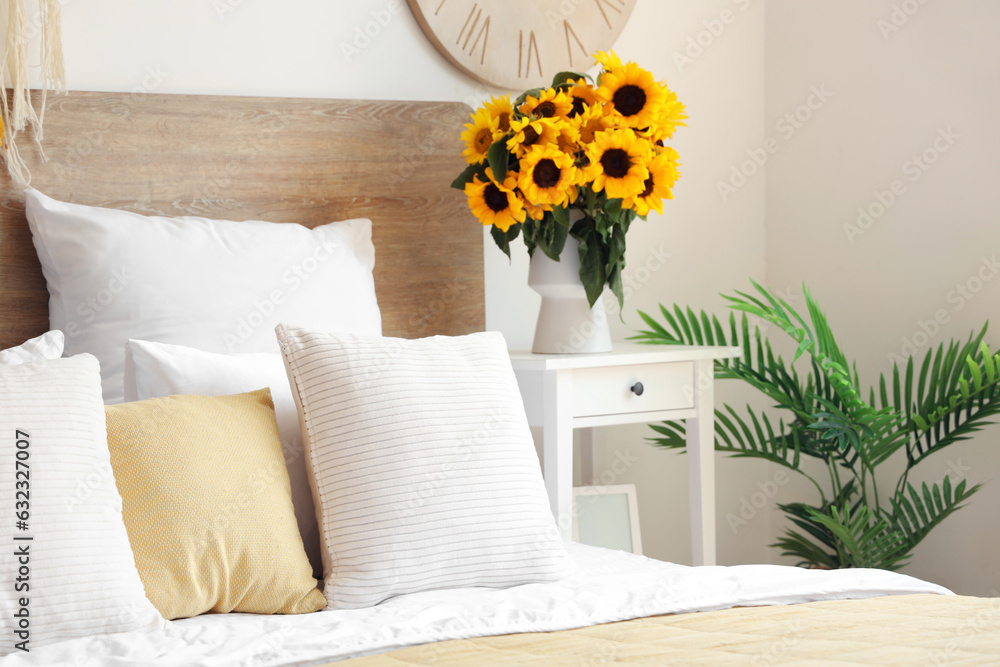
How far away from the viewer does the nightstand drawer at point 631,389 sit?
1914 millimetres

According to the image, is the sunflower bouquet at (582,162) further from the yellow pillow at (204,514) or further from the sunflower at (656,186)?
the yellow pillow at (204,514)

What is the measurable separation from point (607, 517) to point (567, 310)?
54 centimetres

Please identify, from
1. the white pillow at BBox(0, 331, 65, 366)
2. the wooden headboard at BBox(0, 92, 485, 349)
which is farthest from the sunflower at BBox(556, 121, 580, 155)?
the white pillow at BBox(0, 331, 65, 366)

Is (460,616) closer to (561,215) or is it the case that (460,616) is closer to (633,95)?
(561,215)

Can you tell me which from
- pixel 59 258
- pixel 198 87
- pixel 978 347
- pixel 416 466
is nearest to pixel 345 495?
pixel 416 466

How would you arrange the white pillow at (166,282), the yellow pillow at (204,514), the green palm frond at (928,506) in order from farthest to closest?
1. the green palm frond at (928,506)
2. the white pillow at (166,282)
3. the yellow pillow at (204,514)

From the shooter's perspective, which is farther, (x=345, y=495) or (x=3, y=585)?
(x=345, y=495)

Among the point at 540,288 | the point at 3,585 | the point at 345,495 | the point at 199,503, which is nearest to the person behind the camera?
the point at 3,585

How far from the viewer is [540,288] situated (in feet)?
6.48

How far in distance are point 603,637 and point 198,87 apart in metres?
1.31

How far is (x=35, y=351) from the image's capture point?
136 cm

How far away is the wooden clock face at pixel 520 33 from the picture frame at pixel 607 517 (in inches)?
36.4

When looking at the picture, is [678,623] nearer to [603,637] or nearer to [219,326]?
[603,637]

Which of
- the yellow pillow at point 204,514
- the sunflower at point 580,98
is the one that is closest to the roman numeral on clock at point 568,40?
the sunflower at point 580,98
